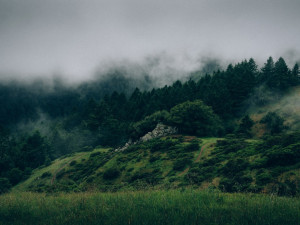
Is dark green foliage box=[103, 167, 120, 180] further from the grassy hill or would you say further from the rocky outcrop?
the rocky outcrop

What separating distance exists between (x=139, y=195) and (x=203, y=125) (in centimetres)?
4862

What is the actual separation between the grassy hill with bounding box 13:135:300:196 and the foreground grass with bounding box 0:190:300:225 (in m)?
3.89

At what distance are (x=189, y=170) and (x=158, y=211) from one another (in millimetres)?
25389

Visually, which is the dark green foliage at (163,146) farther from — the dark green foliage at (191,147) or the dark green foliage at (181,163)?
the dark green foliage at (181,163)

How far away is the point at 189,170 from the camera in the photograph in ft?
101

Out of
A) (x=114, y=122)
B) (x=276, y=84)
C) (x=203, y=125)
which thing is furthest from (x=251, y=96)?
(x=114, y=122)

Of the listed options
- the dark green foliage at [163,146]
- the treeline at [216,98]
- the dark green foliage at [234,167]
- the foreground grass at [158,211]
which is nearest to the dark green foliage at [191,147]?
the dark green foliage at [163,146]

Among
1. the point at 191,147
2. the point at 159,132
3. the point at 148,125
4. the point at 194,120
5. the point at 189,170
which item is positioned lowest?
the point at 189,170

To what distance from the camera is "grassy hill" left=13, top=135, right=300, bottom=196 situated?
17734mm

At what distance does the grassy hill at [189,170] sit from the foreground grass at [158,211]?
12.8 feet

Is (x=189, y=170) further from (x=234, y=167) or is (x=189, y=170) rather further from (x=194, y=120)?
(x=194, y=120)

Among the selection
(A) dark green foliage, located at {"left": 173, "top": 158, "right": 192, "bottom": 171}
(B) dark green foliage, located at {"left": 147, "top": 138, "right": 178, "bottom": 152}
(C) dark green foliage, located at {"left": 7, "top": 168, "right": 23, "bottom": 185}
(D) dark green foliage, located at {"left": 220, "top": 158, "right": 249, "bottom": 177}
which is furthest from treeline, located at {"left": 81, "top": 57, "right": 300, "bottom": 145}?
(D) dark green foliage, located at {"left": 220, "top": 158, "right": 249, "bottom": 177}

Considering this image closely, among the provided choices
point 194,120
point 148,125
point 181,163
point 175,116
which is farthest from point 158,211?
point 148,125

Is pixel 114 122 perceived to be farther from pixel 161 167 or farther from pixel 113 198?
pixel 113 198
